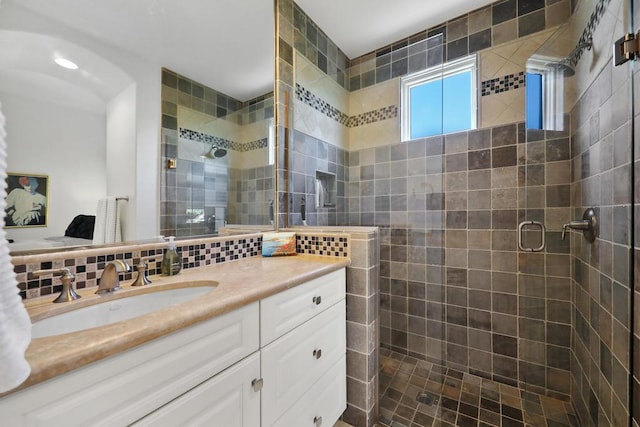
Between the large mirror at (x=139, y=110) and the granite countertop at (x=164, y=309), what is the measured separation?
0.25 m

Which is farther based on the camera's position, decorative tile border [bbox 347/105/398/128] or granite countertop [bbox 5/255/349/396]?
decorative tile border [bbox 347/105/398/128]

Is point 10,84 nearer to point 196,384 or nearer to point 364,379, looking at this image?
point 196,384

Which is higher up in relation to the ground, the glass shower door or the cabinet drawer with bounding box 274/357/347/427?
the glass shower door

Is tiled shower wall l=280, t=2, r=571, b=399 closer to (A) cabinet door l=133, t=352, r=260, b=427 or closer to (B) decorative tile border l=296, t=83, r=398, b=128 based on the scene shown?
(B) decorative tile border l=296, t=83, r=398, b=128

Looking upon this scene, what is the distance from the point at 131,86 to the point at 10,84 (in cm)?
35

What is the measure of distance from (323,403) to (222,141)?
55.5 inches

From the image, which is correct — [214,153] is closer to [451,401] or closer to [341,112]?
[341,112]

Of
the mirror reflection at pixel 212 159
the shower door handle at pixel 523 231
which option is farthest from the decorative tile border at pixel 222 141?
the shower door handle at pixel 523 231

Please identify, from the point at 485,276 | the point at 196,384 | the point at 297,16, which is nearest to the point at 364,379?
the point at 196,384

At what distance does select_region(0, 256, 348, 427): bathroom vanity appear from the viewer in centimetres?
48

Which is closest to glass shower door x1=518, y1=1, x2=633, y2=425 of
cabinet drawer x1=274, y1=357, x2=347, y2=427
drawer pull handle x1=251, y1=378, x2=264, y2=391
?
cabinet drawer x1=274, y1=357, x2=347, y2=427

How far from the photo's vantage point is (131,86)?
1043 millimetres

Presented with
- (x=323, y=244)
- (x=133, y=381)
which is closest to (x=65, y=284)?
(x=133, y=381)

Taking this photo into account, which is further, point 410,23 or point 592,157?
point 410,23
